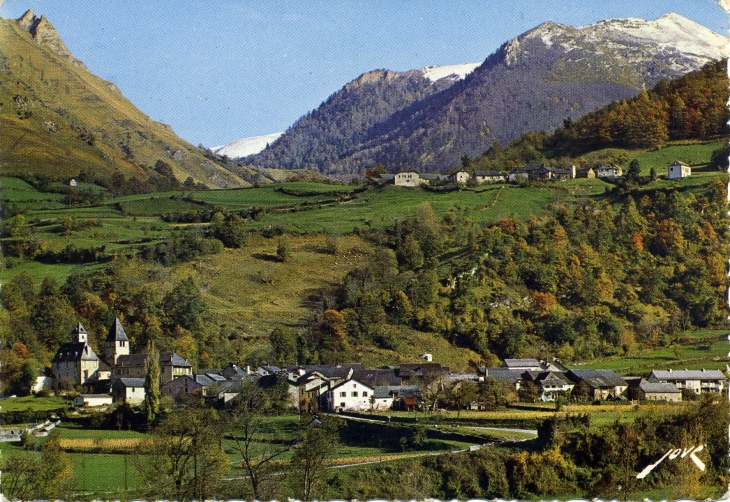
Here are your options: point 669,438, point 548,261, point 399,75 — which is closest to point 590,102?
point 399,75

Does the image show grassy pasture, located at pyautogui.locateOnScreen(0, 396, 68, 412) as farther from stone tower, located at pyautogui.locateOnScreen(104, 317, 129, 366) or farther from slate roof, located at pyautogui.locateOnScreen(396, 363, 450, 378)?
slate roof, located at pyautogui.locateOnScreen(396, 363, 450, 378)

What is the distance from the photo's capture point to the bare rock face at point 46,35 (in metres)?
142

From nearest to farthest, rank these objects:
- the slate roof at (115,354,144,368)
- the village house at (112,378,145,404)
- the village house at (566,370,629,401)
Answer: the village house at (566,370,629,401)
the village house at (112,378,145,404)
the slate roof at (115,354,144,368)

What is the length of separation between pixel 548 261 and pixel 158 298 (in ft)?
67.6

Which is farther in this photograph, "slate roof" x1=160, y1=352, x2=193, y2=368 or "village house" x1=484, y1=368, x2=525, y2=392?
"slate roof" x1=160, y1=352, x2=193, y2=368

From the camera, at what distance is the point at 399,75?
5664 inches

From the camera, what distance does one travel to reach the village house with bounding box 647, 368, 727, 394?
131ft

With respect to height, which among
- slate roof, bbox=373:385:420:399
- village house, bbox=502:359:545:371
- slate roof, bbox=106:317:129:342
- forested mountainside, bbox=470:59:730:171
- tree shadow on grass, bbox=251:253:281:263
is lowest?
slate roof, bbox=373:385:420:399

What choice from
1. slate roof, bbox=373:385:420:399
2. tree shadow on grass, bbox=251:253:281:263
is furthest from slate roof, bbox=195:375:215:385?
tree shadow on grass, bbox=251:253:281:263

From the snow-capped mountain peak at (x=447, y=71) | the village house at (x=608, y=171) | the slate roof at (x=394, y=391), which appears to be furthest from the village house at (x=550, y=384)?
the snow-capped mountain peak at (x=447, y=71)

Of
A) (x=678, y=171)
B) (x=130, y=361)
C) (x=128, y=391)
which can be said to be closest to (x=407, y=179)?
(x=678, y=171)

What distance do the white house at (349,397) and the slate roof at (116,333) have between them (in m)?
13.5

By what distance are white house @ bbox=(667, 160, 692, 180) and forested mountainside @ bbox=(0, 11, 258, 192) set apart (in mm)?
42139

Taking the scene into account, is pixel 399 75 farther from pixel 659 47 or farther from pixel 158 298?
pixel 158 298
